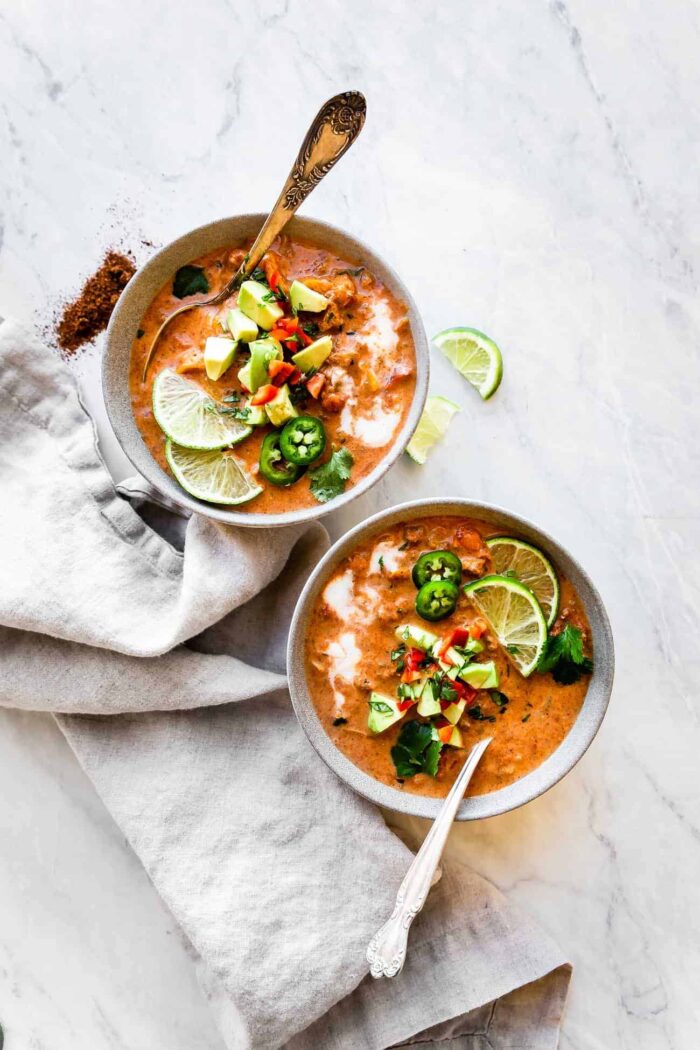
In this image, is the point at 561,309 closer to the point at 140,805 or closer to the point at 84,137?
the point at 84,137

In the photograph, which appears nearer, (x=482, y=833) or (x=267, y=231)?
(x=267, y=231)

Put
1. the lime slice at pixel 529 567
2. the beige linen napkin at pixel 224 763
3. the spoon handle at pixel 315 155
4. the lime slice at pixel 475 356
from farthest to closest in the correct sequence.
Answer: the lime slice at pixel 475 356 < the beige linen napkin at pixel 224 763 < the lime slice at pixel 529 567 < the spoon handle at pixel 315 155

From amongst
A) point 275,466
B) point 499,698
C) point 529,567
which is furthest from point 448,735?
point 275,466

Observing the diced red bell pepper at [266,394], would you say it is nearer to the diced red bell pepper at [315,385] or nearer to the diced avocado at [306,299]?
the diced red bell pepper at [315,385]

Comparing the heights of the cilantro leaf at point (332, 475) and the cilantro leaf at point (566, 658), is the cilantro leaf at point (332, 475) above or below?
above

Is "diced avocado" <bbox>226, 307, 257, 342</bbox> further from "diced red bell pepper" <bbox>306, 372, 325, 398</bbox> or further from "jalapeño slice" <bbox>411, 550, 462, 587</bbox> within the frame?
"jalapeño slice" <bbox>411, 550, 462, 587</bbox>

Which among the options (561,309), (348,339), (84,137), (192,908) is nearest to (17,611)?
(192,908)

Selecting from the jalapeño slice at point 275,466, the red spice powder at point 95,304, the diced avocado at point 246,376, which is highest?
the red spice powder at point 95,304

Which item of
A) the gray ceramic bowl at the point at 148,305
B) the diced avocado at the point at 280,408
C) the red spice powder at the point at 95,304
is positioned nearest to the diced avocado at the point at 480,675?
the gray ceramic bowl at the point at 148,305
